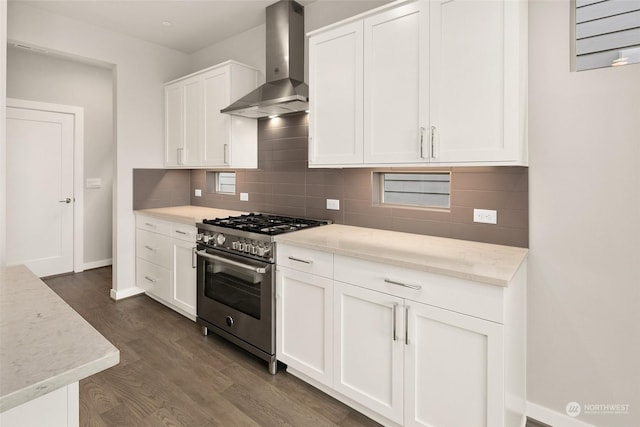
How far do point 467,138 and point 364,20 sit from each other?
102 centimetres

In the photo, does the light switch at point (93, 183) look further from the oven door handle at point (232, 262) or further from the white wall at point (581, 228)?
the white wall at point (581, 228)

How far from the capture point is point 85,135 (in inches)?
195

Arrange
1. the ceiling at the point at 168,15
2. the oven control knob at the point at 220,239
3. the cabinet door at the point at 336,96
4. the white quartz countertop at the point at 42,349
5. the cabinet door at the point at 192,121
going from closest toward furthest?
the white quartz countertop at the point at 42,349
the cabinet door at the point at 336,96
the oven control knob at the point at 220,239
the ceiling at the point at 168,15
the cabinet door at the point at 192,121

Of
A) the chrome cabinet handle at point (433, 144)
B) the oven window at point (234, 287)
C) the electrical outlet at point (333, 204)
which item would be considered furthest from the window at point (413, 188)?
the oven window at point (234, 287)

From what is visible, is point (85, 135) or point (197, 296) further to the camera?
point (85, 135)

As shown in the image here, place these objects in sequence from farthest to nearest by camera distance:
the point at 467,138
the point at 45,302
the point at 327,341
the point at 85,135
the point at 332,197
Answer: the point at 85,135 → the point at 332,197 → the point at 327,341 → the point at 467,138 → the point at 45,302

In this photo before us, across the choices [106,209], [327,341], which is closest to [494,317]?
[327,341]

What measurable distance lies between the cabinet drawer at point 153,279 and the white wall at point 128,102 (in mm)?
132

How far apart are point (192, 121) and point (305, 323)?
2503 millimetres

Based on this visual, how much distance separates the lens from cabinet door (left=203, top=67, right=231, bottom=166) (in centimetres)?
331

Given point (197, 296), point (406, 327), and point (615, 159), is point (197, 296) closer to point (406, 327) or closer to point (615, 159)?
point (406, 327)

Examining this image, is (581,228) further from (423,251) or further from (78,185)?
(78,185)

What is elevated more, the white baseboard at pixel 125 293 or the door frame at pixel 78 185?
the door frame at pixel 78 185

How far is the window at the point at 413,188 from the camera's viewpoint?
2.44 meters
